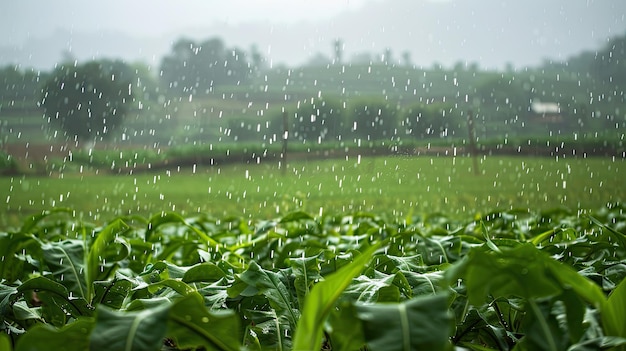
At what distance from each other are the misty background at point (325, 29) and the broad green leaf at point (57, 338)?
1703mm

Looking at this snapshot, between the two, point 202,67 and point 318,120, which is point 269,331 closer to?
point 318,120

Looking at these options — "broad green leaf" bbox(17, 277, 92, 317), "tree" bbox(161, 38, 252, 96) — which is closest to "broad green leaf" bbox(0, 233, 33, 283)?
"broad green leaf" bbox(17, 277, 92, 317)

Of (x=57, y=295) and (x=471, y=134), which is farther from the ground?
(x=471, y=134)

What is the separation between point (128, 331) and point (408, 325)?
0.62 feet

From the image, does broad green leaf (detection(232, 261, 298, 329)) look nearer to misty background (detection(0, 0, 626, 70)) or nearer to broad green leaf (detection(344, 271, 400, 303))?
broad green leaf (detection(344, 271, 400, 303))

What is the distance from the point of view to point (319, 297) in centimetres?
49

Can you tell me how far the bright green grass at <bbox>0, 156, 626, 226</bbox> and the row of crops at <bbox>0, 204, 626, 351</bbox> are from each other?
609mm

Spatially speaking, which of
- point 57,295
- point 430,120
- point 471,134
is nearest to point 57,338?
point 57,295

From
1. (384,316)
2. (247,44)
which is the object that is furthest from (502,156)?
(384,316)

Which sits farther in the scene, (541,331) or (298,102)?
(298,102)

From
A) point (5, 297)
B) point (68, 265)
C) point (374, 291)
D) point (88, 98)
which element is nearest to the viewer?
point (374, 291)

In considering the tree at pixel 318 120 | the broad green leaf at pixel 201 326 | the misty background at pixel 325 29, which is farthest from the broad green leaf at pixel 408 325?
the misty background at pixel 325 29

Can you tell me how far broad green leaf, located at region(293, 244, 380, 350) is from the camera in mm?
482

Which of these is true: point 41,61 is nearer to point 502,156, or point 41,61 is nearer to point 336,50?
point 336,50
